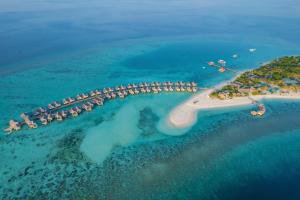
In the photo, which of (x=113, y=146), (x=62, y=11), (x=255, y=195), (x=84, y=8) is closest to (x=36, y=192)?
(x=113, y=146)

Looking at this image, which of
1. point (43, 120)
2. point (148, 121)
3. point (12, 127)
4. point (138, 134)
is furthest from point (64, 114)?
point (148, 121)

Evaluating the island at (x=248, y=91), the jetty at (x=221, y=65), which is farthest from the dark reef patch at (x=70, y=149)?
the jetty at (x=221, y=65)

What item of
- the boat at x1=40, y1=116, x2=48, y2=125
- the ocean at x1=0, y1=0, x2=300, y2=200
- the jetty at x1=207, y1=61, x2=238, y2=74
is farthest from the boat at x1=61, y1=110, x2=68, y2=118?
the jetty at x1=207, y1=61, x2=238, y2=74

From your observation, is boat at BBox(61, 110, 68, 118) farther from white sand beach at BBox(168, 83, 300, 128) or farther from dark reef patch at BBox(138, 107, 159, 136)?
white sand beach at BBox(168, 83, 300, 128)

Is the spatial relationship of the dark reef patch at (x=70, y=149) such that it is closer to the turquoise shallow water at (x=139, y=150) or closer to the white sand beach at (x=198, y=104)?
the turquoise shallow water at (x=139, y=150)

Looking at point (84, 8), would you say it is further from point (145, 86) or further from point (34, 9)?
point (145, 86)
